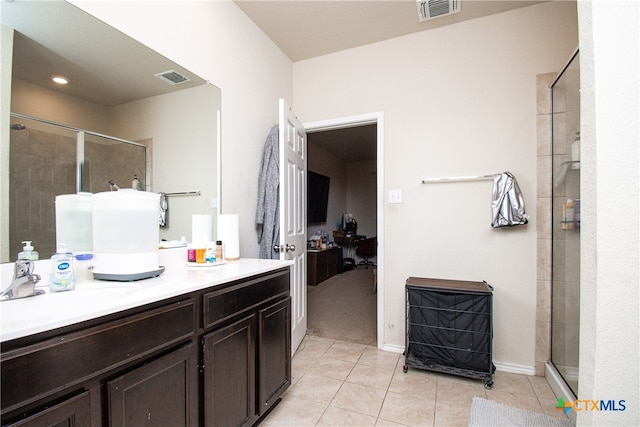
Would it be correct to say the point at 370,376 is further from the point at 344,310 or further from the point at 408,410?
the point at 344,310

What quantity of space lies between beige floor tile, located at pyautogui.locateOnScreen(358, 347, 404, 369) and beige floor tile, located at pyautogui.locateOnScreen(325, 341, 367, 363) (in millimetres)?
50

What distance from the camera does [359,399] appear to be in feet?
5.72

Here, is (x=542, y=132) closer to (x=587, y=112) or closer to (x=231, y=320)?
(x=587, y=112)

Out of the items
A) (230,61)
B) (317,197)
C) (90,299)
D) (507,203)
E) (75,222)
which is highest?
(230,61)

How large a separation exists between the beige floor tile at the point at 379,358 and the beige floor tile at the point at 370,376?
0.06 metres

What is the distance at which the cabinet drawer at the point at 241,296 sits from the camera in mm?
1142

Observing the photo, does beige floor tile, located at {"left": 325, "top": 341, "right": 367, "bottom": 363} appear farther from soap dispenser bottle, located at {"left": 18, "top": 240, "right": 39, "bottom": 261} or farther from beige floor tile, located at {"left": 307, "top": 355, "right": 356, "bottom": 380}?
soap dispenser bottle, located at {"left": 18, "top": 240, "right": 39, "bottom": 261}

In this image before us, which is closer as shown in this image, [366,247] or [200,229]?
[200,229]

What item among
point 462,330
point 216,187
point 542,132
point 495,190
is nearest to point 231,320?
point 216,187

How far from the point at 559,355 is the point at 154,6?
322 centimetres

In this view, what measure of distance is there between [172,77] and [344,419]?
2151 millimetres

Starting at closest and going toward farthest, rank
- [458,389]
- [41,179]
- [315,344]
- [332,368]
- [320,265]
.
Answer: [41,179], [458,389], [332,368], [315,344], [320,265]

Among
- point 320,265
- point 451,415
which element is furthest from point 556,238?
point 320,265

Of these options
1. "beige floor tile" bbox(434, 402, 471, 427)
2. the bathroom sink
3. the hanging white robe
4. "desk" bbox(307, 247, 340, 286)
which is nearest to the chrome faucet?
the bathroom sink
